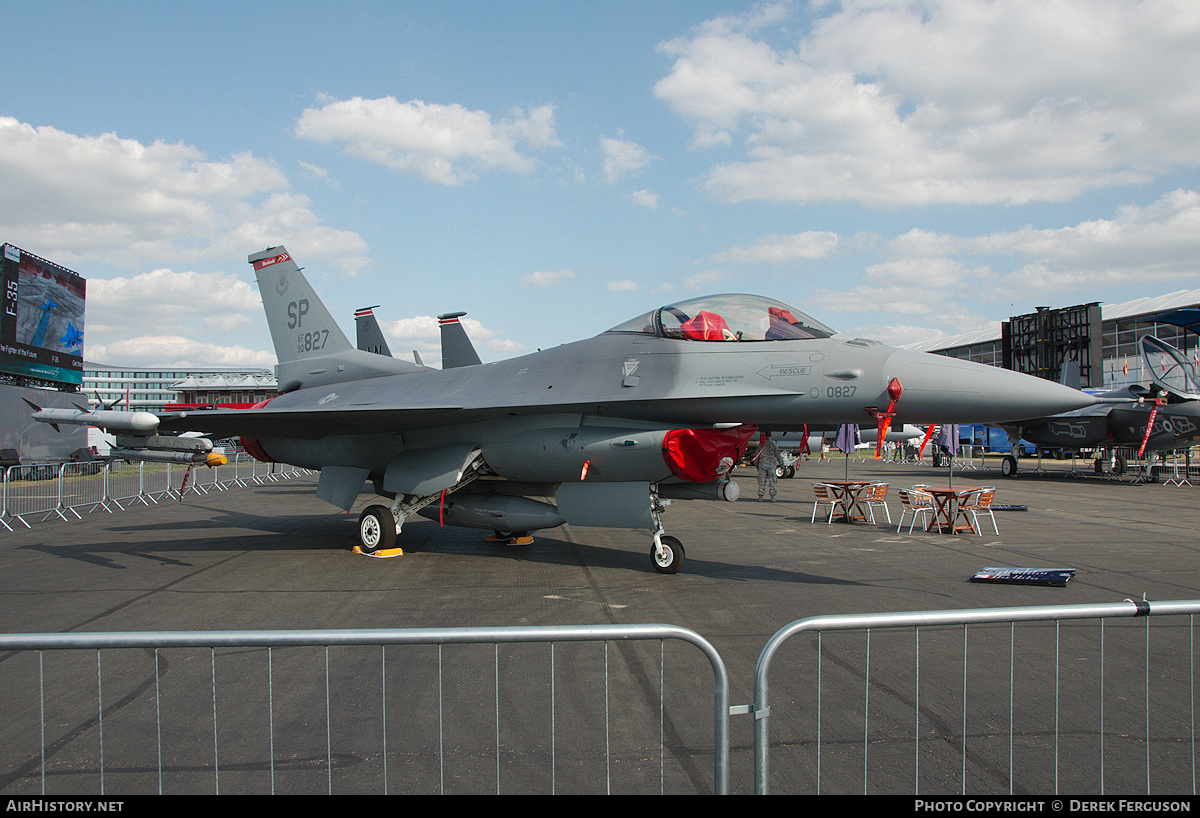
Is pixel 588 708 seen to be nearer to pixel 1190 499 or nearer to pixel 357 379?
pixel 357 379

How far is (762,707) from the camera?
249cm

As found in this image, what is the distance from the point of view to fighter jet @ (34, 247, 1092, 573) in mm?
6895

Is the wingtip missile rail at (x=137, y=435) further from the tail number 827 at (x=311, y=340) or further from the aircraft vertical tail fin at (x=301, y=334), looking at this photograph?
the tail number 827 at (x=311, y=340)

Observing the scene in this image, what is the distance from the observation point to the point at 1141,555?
941cm

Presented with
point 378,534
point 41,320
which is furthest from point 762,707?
point 41,320

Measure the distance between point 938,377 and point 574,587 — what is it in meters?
4.35

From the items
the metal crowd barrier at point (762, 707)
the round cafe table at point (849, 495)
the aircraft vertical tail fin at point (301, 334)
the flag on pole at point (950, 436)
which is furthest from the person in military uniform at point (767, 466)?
the metal crowd barrier at point (762, 707)

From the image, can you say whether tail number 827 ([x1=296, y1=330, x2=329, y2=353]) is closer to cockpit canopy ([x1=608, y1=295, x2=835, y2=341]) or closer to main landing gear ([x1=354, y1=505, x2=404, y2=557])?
main landing gear ([x1=354, y1=505, x2=404, y2=557])

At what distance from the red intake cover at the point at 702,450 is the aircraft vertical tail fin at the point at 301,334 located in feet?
19.6

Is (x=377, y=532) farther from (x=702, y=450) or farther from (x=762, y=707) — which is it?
(x=762, y=707)

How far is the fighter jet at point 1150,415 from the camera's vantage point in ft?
72.5

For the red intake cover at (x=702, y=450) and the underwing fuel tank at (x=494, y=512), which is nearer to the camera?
the red intake cover at (x=702, y=450)

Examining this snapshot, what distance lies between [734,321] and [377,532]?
5.96 m
